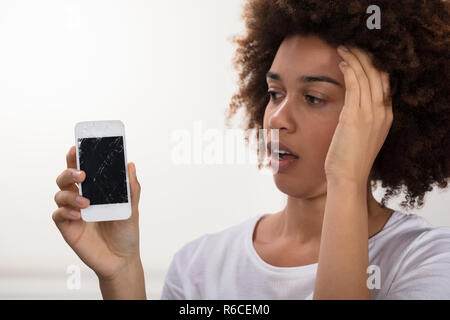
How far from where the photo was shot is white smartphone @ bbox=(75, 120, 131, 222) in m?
1.01

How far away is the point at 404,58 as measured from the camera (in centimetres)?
106

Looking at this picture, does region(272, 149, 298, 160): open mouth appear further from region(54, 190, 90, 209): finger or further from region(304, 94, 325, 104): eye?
region(54, 190, 90, 209): finger

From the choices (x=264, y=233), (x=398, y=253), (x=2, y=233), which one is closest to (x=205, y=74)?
(x=264, y=233)

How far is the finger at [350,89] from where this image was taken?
3.11 ft

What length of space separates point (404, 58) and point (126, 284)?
74 centimetres

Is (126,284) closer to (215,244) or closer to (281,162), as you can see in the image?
(215,244)

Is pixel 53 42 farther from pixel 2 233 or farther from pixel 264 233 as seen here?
pixel 264 233

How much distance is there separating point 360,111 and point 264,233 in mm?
477

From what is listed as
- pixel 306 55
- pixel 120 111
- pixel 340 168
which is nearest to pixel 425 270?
pixel 340 168

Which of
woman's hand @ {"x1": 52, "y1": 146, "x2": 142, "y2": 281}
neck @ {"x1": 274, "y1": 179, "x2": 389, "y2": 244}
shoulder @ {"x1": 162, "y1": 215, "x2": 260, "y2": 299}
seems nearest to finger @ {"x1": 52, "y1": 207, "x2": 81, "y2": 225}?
woman's hand @ {"x1": 52, "y1": 146, "x2": 142, "y2": 281}

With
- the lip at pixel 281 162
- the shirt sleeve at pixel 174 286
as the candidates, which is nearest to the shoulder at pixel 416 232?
the lip at pixel 281 162

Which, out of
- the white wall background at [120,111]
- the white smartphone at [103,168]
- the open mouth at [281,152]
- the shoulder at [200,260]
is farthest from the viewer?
the white wall background at [120,111]

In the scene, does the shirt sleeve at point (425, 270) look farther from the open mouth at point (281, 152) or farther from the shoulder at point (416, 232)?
the open mouth at point (281, 152)

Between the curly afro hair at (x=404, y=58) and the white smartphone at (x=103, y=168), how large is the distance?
46 cm
